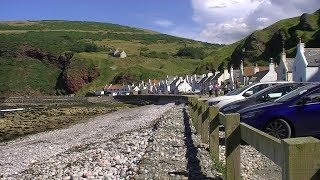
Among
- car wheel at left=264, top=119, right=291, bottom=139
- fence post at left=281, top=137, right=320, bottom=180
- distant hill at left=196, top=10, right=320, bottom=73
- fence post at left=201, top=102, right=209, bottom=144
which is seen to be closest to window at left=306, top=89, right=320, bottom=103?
car wheel at left=264, top=119, right=291, bottom=139

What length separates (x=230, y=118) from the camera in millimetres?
6809

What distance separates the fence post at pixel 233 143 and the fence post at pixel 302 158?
2.94 m

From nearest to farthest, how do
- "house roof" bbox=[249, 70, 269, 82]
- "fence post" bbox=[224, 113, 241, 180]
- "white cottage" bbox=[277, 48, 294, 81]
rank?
"fence post" bbox=[224, 113, 241, 180] < "white cottage" bbox=[277, 48, 294, 81] < "house roof" bbox=[249, 70, 269, 82]

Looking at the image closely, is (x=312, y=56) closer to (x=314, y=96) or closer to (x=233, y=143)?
(x=314, y=96)

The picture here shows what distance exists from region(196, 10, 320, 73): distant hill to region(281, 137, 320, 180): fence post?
99.2 meters

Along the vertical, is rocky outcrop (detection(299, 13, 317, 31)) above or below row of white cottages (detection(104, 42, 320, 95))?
above

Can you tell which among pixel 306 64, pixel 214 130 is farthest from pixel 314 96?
pixel 306 64

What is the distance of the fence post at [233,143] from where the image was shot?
6.78m

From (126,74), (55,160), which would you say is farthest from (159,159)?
(126,74)

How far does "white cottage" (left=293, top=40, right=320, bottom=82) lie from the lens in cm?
4906

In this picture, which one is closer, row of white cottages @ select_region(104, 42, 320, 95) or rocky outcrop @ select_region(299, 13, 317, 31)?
row of white cottages @ select_region(104, 42, 320, 95)

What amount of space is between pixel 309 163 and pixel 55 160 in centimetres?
1258

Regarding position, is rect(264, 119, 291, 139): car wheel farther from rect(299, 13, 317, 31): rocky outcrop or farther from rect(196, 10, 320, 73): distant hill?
rect(299, 13, 317, 31): rocky outcrop

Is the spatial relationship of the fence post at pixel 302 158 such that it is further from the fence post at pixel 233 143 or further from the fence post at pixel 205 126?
the fence post at pixel 205 126
